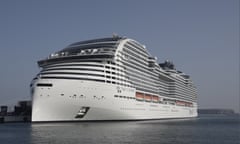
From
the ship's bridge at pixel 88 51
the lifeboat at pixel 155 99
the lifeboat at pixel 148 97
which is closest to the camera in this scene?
the ship's bridge at pixel 88 51

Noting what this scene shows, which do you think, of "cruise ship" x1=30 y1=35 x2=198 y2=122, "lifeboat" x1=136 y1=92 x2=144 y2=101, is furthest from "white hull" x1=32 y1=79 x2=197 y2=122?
"lifeboat" x1=136 y1=92 x2=144 y2=101

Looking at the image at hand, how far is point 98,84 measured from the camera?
2539 inches

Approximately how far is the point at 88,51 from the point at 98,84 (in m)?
11.3

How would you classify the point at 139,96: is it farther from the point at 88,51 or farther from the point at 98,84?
the point at 98,84

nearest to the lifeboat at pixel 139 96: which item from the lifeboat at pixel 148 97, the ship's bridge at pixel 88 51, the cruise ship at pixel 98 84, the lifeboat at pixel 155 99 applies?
the cruise ship at pixel 98 84

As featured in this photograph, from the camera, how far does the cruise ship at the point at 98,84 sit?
6188cm

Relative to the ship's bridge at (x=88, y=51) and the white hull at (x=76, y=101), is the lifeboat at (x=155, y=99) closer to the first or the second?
the ship's bridge at (x=88, y=51)

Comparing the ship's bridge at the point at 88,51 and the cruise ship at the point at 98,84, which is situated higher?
the ship's bridge at the point at 88,51

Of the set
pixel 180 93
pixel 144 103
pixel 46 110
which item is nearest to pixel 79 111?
pixel 46 110

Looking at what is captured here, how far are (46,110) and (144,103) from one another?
2685 cm

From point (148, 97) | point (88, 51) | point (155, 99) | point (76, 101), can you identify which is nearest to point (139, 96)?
point (148, 97)

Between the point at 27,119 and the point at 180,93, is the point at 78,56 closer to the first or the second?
the point at 27,119

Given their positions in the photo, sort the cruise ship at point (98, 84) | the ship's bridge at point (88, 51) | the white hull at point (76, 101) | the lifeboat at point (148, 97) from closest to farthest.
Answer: the white hull at point (76, 101)
the cruise ship at point (98, 84)
the ship's bridge at point (88, 51)
the lifeboat at point (148, 97)

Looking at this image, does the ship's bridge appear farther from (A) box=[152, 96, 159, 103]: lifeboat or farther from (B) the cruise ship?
(A) box=[152, 96, 159, 103]: lifeboat
